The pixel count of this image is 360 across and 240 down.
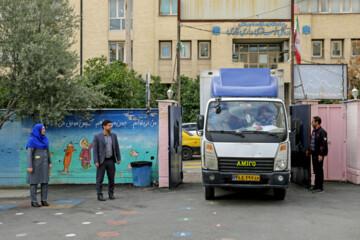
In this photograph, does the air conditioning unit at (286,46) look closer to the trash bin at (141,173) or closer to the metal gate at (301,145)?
the metal gate at (301,145)

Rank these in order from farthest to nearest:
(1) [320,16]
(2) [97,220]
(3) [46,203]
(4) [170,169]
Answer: (1) [320,16] < (4) [170,169] < (3) [46,203] < (2) [97,220]

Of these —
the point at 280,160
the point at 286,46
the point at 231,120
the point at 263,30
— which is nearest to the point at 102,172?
the point at 231,120

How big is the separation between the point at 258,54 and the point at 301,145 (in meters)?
26.3

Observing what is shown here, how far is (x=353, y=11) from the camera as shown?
36.4 metres

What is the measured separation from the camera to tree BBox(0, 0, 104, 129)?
467 inches

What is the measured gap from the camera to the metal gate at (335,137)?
13789 mm

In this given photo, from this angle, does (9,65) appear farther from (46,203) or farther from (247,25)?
(247,25)

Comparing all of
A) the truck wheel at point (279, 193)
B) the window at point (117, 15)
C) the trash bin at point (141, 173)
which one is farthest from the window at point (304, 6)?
the truck wheel at point (279, 193)

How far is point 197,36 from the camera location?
118 ft

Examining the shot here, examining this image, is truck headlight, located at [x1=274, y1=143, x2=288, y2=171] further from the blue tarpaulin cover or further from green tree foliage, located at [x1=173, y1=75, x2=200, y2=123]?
green tree foliage, located at [x1=173, y1=75, x2=200, y2=123]

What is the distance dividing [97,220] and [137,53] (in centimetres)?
2900

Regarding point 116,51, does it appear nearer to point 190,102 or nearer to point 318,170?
point 190,102

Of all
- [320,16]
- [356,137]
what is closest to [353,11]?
[320,16]

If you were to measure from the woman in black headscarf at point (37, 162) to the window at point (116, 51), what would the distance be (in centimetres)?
2702
